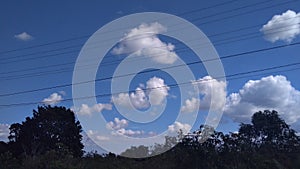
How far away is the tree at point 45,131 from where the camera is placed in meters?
43.1

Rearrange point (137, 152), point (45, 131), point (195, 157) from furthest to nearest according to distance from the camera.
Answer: point (45, 131)
point (137, 152)
point (195, 157)

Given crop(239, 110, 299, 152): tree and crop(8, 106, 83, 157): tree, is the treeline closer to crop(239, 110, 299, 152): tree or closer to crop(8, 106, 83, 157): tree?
crop(239, 110, 299, 152): tree

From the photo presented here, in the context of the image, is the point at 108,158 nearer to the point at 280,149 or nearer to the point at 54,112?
the point at 280,149

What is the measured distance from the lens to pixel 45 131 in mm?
43969

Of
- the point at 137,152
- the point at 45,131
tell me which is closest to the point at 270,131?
the point at 137,152

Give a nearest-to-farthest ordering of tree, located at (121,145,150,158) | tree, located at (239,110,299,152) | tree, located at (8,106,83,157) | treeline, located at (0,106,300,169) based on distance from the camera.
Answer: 1. treeline, located at (0,106,300,169)
2. tree, located at (121,145,150,158)
3. tree, located at (239,110,299,152)
4. tree, located at (8,106,83,157)

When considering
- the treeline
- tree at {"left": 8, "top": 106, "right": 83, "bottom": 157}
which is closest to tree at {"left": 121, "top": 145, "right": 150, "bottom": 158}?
the treeline

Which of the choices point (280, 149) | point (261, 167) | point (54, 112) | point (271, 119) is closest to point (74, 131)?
point (54, 112)

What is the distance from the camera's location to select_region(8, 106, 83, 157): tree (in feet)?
141

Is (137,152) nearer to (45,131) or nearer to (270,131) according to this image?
(270,131)

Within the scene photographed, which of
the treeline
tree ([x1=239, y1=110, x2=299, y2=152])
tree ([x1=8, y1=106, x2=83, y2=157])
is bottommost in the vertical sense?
the treeline

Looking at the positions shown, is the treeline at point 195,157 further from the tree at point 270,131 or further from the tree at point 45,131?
the tree at point 45,131

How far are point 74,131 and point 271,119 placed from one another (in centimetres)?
2036

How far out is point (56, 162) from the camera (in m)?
23.3
